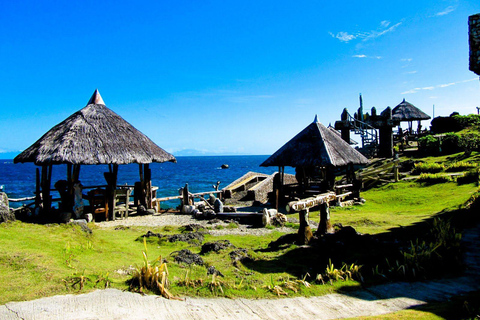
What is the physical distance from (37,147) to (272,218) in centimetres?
1137

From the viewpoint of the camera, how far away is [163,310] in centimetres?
511

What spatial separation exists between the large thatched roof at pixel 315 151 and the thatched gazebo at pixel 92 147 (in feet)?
21.6

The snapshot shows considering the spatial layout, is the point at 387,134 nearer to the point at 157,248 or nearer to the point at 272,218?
the point at 272,218

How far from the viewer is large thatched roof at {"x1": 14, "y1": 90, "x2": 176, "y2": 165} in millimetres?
14008

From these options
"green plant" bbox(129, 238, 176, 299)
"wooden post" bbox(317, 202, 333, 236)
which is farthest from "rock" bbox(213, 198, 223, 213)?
"green plant" bbox(129, 238, 176, 299)

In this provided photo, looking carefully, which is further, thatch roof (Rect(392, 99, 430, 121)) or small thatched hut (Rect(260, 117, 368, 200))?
thatch roof (Rect(392, 99, 430, 121))

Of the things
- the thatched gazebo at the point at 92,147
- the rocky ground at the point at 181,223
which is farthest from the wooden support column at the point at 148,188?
the rocky ground at the point at 181,223

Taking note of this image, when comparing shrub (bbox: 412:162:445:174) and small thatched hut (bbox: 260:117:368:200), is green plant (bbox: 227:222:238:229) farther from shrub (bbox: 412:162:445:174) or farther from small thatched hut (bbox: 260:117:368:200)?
shrub (bbox: 412:162:445:174)

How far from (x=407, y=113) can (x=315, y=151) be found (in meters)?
23.9

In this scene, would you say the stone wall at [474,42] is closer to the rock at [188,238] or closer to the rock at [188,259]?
the rock at [188,259]

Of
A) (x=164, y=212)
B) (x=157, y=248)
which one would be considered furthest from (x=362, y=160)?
(x=157, y=248)

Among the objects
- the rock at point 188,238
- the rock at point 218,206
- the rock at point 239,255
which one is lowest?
the rock at point 188,238

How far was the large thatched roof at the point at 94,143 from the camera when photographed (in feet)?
46.0

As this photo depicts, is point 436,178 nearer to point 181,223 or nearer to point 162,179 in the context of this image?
point 181,223
